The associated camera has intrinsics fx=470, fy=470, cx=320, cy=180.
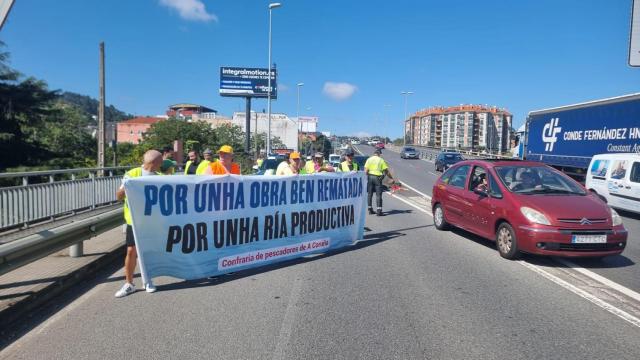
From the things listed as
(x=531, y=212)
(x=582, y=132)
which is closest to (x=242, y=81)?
(x=582, y=132)

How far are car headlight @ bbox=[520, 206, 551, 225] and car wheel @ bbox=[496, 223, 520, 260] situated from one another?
1.15 ft

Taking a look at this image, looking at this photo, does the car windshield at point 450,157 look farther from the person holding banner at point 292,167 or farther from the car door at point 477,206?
the person holding banner at point 292,167

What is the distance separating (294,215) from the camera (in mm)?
7305

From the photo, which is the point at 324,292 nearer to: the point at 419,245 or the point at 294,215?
the point at 294,215

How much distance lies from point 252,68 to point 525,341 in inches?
2302

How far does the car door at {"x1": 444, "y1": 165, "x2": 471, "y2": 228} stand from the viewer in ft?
28.8

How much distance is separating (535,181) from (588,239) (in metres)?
1.45

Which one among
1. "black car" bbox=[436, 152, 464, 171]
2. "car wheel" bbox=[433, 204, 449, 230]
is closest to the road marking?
"car wheel" bbox=[433, 204, 449, 230]

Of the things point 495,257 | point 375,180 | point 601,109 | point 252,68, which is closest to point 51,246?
point 495,257

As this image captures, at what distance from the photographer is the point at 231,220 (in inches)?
251

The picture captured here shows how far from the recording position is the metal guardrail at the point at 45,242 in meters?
4.58

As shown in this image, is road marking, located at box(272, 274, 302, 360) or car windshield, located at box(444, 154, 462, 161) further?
car windshield, located at box(444, 154, 462, 161)

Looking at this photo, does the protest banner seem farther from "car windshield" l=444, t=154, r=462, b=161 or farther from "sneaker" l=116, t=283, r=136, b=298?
"car windshield" l=444, t=154, r=462, b=161

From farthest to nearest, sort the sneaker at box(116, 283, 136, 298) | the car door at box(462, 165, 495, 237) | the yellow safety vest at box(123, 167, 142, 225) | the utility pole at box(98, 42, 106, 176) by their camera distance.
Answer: the utility pole at box(98, 42, 106, 176)
the car door at box(462, 165, 495, 237)
the yellow safety vest at box(123, 167, 142, 225)
the sneaker at box(116, 283, 136, 298)
